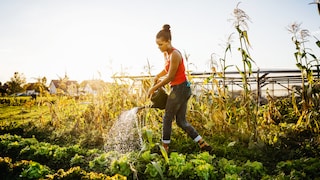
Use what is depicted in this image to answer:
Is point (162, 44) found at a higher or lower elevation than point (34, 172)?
higher

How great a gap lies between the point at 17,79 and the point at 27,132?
2794cm

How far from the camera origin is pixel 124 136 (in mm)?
4359

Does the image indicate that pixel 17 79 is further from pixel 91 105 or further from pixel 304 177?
pixel 304 177

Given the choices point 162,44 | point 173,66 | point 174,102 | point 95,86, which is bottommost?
point 174,102

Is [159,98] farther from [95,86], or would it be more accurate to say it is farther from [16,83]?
[16,83]

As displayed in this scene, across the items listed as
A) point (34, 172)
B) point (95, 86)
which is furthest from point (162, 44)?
point (95, 86)

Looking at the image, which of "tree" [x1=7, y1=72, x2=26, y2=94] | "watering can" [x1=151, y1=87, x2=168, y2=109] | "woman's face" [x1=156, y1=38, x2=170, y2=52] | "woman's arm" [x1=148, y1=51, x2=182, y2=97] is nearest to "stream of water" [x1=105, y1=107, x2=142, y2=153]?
"watering can" [x1=151, y1=87, x2=168, y2=109]

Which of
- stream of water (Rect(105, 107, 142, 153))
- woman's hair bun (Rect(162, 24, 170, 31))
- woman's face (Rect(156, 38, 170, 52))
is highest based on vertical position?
woman's hair bun (Rect(162, 24, 170, 31))

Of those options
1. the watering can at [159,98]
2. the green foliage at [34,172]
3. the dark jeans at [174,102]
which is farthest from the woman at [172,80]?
the green foliage at [34,172]

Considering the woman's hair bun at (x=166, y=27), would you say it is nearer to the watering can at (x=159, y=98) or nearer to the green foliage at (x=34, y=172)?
the watering can at (x=159, y=98)

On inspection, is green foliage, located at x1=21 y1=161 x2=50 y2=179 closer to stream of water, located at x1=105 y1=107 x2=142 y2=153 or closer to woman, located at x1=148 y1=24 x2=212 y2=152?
stream of water, located at x1=105 y1=107 x2=142 y2=153

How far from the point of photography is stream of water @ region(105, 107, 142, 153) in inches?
158

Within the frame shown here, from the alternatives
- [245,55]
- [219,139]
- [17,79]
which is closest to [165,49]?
[245,55]

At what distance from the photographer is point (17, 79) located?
30.6 metres
